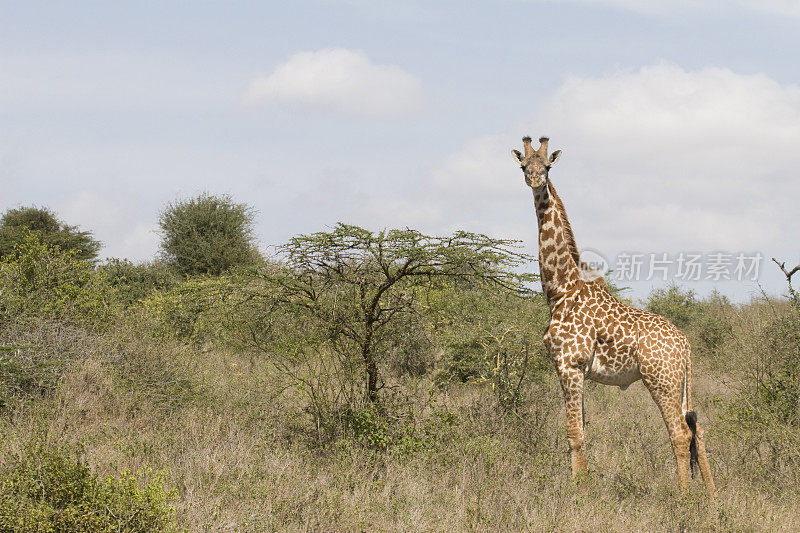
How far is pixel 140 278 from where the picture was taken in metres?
28.5

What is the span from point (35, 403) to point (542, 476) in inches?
267

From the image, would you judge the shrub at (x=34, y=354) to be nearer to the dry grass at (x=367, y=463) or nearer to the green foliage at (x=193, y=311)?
the dry grass at (x=367, y=463)

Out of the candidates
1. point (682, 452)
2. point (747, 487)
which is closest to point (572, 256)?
point (682, 452)

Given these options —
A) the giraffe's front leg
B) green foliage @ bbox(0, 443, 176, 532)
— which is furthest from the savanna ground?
the giraffe's front leg

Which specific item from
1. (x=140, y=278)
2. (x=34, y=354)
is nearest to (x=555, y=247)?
(x=34, y=354)

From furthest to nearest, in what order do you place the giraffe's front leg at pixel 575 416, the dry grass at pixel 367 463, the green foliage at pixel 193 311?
the green foliage at pixel 193 311
the giraffe's front leg at pixel 575 416
the dry grass at pixel 367 463

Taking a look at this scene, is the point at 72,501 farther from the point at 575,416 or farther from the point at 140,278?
the point at 140,278

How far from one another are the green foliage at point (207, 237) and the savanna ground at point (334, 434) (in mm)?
15527

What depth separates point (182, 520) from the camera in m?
6.19

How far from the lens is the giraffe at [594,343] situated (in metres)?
7.88

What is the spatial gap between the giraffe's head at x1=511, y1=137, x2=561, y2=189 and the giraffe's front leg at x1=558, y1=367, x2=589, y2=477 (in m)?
2.15

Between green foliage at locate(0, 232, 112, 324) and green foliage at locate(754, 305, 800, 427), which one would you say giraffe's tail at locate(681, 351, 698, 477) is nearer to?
green foliage at locate(754, 305, 800, 427)

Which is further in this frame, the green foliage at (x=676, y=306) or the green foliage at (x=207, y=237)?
the green foliage at (x=207, y=237)

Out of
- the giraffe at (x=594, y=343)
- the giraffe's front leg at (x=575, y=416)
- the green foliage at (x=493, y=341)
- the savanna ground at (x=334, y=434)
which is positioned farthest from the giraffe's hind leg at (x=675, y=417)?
the green foliage at (x=493, y=341)
